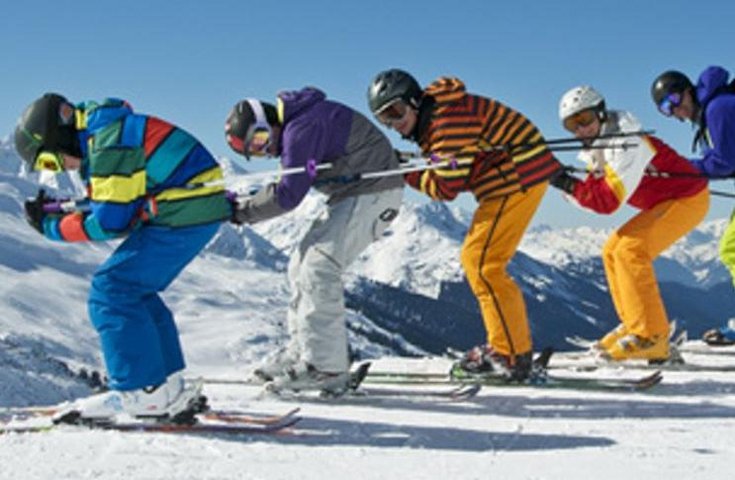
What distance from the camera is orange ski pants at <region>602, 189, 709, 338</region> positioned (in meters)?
8.43

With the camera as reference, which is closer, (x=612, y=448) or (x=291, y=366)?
(x=612, y=448)

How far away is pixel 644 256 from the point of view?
848cm

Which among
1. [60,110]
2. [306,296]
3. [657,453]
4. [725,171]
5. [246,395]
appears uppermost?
[60,110]

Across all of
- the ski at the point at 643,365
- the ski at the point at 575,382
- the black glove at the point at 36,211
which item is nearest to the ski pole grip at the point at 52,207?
the black glove at the point at 36,211

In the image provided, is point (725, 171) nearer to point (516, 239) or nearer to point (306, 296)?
point (516, 239)

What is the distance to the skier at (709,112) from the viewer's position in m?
8.13

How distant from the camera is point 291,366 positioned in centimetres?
691

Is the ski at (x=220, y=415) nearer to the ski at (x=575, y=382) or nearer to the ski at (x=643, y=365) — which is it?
the ski at (x=575, y=382)

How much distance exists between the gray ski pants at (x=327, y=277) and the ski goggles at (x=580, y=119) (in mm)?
2408

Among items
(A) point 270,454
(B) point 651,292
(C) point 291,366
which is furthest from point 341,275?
(B) point 651,292

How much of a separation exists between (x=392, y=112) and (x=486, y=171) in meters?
0.95

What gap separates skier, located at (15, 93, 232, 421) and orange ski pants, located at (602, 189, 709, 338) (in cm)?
451

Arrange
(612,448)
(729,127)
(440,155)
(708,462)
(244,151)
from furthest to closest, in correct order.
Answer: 1. (729,127)
2. (440,155)
3. (244,151)
4. (612,448)
5. (708,462)

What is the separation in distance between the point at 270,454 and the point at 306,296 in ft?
6.46
